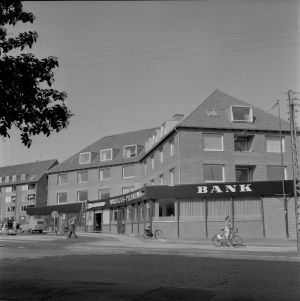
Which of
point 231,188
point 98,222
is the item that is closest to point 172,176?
point 231,188

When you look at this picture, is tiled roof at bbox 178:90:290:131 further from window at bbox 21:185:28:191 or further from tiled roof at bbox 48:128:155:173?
window at bbox 21:185:28:191

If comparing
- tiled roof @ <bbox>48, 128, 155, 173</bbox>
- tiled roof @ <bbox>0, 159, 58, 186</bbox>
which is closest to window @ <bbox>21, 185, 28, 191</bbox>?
tiled roof @ <bbox>0, 159, 58, 186</bbox>

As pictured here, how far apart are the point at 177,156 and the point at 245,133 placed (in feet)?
19.7

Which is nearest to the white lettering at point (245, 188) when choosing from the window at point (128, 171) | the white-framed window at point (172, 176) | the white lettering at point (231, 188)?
the white lettering at point (231, 188)

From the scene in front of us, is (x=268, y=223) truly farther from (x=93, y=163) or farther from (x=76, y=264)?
(x=93, y=163)

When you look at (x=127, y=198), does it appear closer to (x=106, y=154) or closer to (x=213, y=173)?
(x=213, y=173)

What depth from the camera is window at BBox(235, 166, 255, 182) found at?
36594mm

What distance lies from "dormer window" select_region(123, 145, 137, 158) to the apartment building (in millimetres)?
34138

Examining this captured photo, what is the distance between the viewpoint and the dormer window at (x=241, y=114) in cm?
3738

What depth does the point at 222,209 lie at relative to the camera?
32812 millimetres

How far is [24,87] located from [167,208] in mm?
27261

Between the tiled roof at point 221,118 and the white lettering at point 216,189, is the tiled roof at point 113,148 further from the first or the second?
the white lettering at point 216,189

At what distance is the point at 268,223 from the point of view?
105 ft

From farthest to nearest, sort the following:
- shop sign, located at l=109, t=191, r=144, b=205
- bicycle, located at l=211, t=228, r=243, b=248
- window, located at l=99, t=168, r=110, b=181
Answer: window, located at l=99, t=168, r=110, b=181 < shop sign, located at l=109, t=191, r=144, b=205 < bicycle, located at l=211, t=228, r=243, b=248
